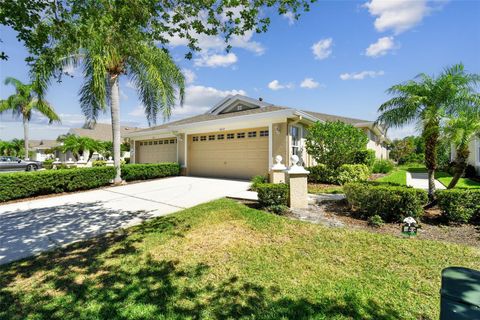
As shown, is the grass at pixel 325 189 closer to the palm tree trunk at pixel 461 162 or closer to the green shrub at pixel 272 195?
the green shrub at pixel 272 195

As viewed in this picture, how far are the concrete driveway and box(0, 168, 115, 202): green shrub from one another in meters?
0.71

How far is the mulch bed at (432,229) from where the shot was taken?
185 inches

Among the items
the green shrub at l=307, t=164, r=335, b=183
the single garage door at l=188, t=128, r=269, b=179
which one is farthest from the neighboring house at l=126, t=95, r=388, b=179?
the green shrub at l=307, t=164, r=335, b=183

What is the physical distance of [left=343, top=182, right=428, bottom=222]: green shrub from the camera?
5.44 metres

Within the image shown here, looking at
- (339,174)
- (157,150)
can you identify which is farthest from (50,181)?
(339,174)

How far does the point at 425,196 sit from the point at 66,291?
7011 millimetres

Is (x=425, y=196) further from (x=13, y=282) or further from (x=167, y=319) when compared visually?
(x=13, y=282)

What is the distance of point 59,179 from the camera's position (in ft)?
33.8

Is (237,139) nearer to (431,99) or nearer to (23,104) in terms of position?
(431,99)

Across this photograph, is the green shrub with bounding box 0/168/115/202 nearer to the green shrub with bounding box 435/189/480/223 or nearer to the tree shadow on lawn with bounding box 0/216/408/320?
the tree shadow on lawn with bounding box 0/216/408/320

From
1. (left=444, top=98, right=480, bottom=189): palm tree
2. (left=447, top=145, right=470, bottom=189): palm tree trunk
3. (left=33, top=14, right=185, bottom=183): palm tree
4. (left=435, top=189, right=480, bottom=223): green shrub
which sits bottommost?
(left=435, top=189, right=480, bottom=223): green shrub

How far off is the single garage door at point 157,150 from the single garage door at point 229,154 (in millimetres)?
2040

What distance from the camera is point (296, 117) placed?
11.1 meters

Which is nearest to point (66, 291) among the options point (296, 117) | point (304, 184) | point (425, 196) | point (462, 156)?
point (304, 184)
